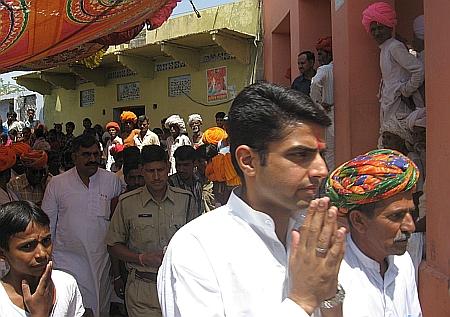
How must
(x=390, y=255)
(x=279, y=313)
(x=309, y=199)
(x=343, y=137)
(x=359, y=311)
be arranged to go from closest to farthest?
1. (x=279, y=313)
2. (x=309, y=199)
3. (x=359, y=311)
4. (x=390, y=255)
5. (x=343, y=137)

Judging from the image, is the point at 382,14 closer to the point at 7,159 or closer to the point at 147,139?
the point at 7,159

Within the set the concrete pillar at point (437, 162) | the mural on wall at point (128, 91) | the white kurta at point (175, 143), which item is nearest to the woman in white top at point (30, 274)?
the concrete pillar at point (437, 162)

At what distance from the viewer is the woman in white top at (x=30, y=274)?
2.85m

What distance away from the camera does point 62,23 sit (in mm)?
5203

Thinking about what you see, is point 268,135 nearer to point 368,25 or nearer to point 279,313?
point 279,313

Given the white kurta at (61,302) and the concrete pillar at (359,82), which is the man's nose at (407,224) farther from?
the concrete pillar at (359,82)

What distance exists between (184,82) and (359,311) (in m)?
12.8

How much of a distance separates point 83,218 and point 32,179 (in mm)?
1229

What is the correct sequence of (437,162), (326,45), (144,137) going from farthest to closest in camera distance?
(144,137)
(326,45)
(437,162)

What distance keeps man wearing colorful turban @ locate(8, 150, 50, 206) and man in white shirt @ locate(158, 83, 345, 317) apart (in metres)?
4.31

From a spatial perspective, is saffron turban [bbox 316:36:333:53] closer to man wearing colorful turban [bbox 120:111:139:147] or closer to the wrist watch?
man wearing colorful turban [bbox 120:111:139:147]

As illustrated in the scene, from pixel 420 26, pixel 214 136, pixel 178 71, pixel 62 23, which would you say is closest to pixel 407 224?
pixel 62 23

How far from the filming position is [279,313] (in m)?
1.59

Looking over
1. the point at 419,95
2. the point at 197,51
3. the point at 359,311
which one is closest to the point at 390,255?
the point at 359,311
